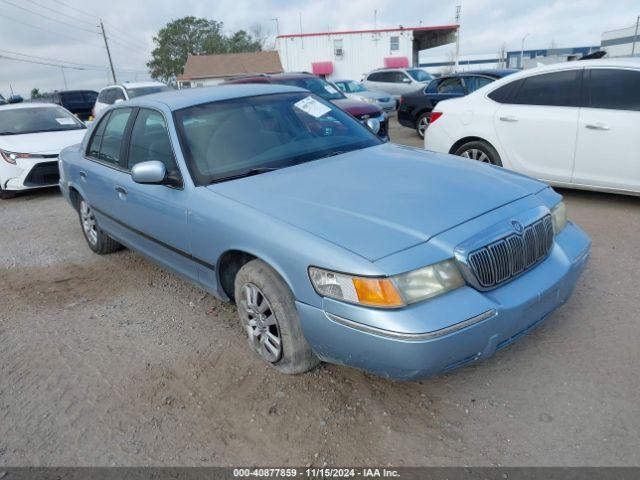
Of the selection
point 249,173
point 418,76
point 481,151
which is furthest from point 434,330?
point 418,76

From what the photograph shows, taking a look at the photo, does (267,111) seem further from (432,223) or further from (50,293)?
(50,293)

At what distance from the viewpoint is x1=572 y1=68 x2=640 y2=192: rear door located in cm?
491

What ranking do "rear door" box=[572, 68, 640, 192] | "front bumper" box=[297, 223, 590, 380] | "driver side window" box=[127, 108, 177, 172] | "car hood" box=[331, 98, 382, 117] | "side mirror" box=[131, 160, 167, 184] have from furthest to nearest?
"car hood" box=[331, 98, 382, 117] → "rear door" box=[572, 68, 640, 192] → "driver side window" box=[127, 108, 177, 172] → "side mirror" box=[131, 160, 167, 184] → "front bumper" box=[297, 223, 590, 380]

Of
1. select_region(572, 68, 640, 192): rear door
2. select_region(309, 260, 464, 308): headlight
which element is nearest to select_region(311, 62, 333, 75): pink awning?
select_region(572, 68, 640, 192): rear door

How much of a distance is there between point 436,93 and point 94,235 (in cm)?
798

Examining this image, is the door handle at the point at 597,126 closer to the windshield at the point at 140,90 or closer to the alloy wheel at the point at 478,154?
the alloy wheel at the point at 478,154

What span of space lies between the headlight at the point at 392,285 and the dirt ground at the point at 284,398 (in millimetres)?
687

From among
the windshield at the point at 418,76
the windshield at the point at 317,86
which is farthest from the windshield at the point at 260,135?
the windshield at the point at 418,76

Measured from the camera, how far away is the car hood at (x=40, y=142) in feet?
25.8

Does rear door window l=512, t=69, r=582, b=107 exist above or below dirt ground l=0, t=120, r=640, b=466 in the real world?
above

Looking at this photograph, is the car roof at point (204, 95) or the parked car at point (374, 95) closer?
the car roof at point (204, 95)

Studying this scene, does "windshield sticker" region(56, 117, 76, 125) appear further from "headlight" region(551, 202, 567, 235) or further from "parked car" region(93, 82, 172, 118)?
"headlight" region(551, 202, 567, 235)

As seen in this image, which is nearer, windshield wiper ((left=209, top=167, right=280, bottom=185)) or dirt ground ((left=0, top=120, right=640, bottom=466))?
dirt ground ((left=0, top=120, right=640, bottom=466))

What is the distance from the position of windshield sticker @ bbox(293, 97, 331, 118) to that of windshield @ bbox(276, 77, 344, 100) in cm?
688
